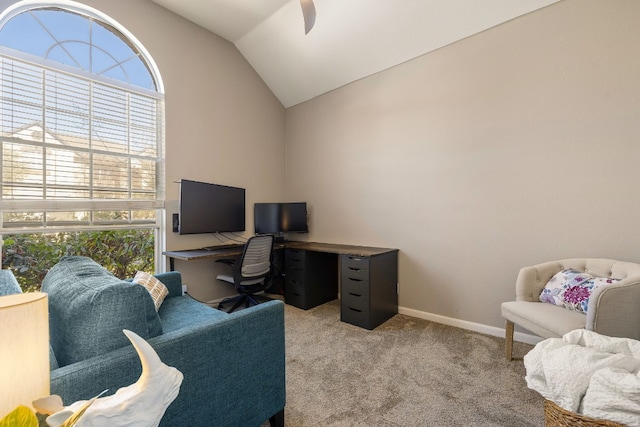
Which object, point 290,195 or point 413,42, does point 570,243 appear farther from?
point 290,195

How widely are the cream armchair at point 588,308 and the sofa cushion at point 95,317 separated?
7.22ft

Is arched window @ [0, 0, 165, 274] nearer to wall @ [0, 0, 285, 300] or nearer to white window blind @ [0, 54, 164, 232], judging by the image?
white window blind @ [0, 54, 164, 232]

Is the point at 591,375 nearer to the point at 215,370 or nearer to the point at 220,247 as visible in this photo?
the point at 215,370

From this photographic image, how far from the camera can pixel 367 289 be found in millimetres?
2887

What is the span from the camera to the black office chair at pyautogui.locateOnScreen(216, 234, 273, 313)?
301cm

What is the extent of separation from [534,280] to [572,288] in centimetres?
26

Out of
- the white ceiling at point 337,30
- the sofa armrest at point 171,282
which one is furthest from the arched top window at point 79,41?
the sofa armrest at point 171,282

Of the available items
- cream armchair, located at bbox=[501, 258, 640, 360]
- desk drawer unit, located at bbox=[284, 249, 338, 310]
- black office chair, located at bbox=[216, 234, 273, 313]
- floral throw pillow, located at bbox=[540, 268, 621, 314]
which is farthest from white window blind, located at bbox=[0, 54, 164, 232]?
floral throw pillow, located at bbox=[540, 268, 621, 314]

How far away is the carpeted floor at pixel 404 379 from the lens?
1665 mm

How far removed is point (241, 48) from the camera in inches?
151

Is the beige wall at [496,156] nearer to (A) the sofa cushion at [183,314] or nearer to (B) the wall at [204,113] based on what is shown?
(B) the wall at [204,113]

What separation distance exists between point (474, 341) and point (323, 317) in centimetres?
150

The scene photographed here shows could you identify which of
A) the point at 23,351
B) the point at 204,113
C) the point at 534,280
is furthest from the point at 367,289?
the point at 204,113

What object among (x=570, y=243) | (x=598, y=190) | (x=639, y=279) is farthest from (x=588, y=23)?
(x=639, y=279)
